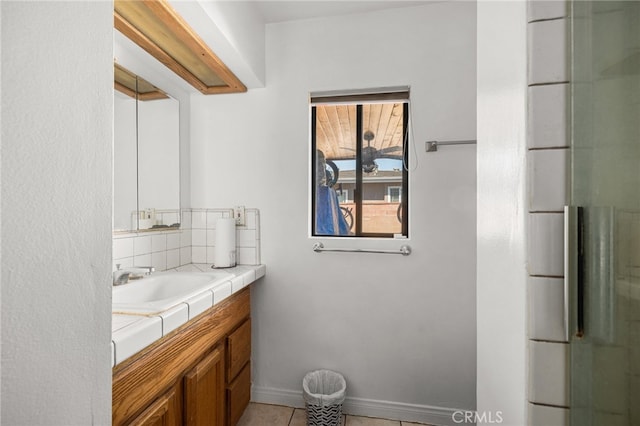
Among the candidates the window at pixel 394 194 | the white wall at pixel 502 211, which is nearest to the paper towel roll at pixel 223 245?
the window at pixel 394 194

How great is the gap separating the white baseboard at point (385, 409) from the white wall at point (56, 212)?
1.53 metres

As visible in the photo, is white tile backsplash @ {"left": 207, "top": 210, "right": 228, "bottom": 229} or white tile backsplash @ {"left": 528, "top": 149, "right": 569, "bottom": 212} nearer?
white tile backsplash @ {"left": 528, "top": 149, "right": 569, "bottom": 212}

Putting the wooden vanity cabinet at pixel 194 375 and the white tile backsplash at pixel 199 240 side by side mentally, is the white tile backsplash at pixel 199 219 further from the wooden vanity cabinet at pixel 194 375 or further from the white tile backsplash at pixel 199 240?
the wooden vanity cabinet at pixel 194 375

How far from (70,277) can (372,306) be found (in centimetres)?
156

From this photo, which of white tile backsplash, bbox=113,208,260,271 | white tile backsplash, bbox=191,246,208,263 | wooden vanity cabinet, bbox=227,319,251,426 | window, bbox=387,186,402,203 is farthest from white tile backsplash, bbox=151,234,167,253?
window, bbox=387,186,402,203

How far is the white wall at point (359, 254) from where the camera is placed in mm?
1715

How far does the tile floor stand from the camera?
1721 mm

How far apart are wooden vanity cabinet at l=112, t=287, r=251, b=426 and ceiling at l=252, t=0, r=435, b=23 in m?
1.61

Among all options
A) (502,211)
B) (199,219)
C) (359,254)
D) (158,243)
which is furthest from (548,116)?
(199,219)

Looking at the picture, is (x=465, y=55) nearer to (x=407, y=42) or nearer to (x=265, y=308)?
(x=407, y=42)

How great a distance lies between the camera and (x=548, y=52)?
47 centimetres

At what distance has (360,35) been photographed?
71.0 inches

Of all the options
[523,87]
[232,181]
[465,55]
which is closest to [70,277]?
[523,87]

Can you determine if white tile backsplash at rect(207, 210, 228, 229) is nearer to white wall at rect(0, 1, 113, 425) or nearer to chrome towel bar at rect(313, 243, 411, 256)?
chrome towel bar at rect(313, 243, 411, 256)
